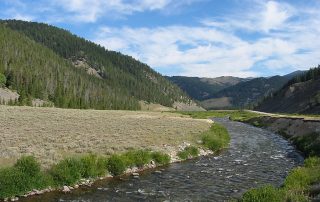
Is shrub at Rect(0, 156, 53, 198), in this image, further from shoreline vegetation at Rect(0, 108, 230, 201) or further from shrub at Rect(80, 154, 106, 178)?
shrub at Rect(80, 154, 106, 178)

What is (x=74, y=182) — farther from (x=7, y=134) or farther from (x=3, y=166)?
(x=7, y=134)

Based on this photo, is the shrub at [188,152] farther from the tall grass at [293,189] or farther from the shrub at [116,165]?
the tall grass at [293,189]

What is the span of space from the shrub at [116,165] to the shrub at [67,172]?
129 inches

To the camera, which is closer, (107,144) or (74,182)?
(74,182)

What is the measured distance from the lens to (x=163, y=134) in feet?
164

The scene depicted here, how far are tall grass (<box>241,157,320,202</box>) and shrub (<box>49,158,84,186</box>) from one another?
41.8 feet

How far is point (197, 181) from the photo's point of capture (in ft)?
95.5

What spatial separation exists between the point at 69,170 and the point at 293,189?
49.7 ft

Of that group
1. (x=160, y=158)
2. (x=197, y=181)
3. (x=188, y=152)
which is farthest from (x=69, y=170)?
(x=188, y=152)

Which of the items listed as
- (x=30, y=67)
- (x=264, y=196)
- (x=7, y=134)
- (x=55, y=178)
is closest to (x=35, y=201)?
(x=55, y=178)

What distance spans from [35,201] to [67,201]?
190cm

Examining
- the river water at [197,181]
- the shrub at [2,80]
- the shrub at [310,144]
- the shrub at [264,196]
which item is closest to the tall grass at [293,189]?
the shrub at [264,196]

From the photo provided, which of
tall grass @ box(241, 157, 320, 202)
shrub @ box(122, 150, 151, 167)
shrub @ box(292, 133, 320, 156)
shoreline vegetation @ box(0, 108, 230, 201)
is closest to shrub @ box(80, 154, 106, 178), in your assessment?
shoreline vegetation @ box(0, 108, 230, 201)

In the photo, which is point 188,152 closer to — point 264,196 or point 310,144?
point 310,144
